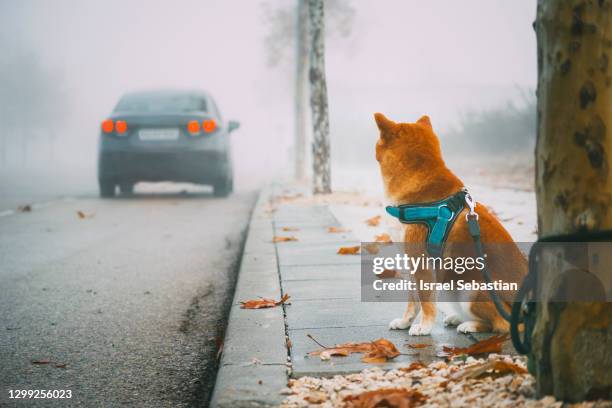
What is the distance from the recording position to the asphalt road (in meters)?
3.02

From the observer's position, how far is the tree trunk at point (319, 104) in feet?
43.1

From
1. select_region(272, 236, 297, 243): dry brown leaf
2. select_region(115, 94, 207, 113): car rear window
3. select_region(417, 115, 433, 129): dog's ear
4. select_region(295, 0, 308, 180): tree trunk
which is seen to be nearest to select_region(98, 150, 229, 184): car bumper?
select_region(115, 94, 207, 113): car rear window

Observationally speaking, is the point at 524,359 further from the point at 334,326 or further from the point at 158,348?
the point at 158,348

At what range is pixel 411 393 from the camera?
2.43 m

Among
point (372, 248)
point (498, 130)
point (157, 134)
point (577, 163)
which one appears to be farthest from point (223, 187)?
point (498, 130)

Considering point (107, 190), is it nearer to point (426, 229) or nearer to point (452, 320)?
point (452, 320)

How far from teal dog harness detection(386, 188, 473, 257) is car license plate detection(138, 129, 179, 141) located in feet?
31.6

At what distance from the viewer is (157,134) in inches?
482

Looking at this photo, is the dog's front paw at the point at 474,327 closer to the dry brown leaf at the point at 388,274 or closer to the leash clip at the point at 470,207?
the leash clip at the point at 470,207

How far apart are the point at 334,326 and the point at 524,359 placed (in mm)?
1019

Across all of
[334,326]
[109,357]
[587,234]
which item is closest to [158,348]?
[109,357]

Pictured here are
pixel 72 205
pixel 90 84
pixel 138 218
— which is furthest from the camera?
pixel 90 84

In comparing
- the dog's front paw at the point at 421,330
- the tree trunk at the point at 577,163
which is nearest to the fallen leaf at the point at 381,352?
the dog's front paw at the point at 421,330

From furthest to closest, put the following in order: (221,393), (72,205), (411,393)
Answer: (72,205)
(221,393)
(411,393)
